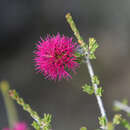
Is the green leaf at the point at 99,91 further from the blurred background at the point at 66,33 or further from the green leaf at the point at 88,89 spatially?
the blurred background at the point at 66,33

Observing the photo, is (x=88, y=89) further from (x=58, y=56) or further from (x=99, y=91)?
(x=58, y=56)

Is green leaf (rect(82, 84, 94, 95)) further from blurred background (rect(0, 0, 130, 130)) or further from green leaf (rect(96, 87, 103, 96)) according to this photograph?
blurred background (rect(0, 0, 130, 130))

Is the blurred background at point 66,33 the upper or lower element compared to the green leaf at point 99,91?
upper

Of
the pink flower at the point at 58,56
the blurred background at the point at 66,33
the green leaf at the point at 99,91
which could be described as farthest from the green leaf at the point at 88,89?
the blurred background at the point at 66,33

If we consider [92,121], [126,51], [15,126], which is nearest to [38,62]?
[15,126]

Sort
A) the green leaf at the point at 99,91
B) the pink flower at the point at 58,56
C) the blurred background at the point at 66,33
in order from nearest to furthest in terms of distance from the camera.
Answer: the green leaf at the point at 99,91
the pink flower at the point at 58,56
the blurred background at the point at 66,33
